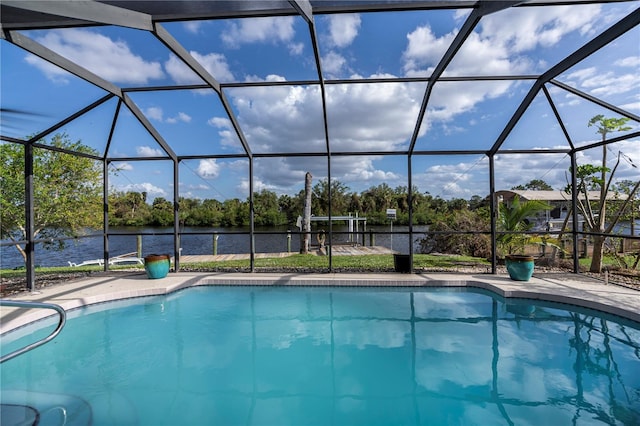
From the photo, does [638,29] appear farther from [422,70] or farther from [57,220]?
[57,220]

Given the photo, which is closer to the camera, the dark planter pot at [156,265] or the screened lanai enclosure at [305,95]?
the screened lanai enclosure at [305,95]

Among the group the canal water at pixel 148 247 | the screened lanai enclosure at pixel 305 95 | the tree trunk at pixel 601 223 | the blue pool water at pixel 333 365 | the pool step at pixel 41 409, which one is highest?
the screened lanai enclosure at pixel 305 95

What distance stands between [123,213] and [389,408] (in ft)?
45.7

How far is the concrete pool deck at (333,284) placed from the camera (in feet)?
16.1

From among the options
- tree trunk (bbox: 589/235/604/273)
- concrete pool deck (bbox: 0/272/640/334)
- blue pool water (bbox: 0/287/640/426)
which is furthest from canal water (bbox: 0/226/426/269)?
tree trunk (bbox: 589/235/604/273)

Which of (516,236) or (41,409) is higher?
(516,236)

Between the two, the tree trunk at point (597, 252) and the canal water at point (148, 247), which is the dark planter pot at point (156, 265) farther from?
the tree trunk at point (597, 252)

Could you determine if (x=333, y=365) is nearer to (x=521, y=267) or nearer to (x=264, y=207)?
(x=521, y=267)

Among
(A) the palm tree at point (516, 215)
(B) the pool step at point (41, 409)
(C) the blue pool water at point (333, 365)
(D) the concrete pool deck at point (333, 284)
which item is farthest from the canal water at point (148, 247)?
(B) the pool step at point (41, 409)

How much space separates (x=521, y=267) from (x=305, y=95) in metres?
5.51

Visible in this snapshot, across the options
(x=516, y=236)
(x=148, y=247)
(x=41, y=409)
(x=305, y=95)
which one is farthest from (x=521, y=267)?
(x=148, y=247)

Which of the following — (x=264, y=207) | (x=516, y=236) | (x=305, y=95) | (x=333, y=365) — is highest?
(x=305, y=95)

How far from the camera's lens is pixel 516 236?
8094 mm

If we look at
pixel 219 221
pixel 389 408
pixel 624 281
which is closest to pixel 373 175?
pixel 624 281
